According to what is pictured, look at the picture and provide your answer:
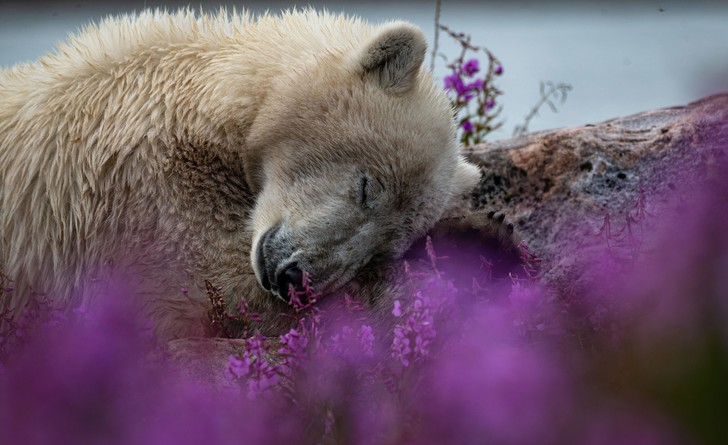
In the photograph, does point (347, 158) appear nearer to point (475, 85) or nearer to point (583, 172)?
point (583, 172)

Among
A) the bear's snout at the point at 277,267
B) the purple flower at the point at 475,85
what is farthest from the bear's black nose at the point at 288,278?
the purple flower at the point at 475,85

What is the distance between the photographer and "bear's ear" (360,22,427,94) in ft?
7.92

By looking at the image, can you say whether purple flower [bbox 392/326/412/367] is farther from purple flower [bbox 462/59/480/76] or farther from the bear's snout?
purple flower [bbox 462/59/480/76]

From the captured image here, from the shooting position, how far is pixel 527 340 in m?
1.10

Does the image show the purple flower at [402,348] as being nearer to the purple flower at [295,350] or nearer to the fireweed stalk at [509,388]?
the purple flower at [295,350]

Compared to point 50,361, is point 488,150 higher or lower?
lower

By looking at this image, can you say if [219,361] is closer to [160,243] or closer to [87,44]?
[160,243]

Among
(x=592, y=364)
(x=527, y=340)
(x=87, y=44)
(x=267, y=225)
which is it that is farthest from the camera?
(x=87, y=44)

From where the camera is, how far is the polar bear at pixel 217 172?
91.6 inches

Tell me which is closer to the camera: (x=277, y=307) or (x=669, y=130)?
(x=277, y=307)

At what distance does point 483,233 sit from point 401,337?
1.20 metres

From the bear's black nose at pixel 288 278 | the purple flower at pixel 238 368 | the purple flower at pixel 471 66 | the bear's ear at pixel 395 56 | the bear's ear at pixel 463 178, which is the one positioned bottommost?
the bear's black nose at pixel 288 278

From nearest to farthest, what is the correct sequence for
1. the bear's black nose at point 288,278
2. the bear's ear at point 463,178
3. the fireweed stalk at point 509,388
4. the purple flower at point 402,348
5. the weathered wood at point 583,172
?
1. the fireweed stalk at point 509,388
2. the purple flower at point 402,348
3. the bear's black nose at point 288,278
4. the bear's ear at point 463,178
5. the weathered wood at point 583,172

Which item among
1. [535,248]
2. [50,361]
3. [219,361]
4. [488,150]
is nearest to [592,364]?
[50,361]
